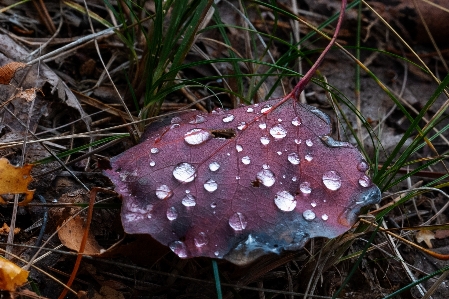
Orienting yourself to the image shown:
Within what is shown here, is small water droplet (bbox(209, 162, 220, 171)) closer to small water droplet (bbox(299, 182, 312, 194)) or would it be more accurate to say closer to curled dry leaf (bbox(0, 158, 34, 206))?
small water droplet (bbox(299, 182, 312, 194))

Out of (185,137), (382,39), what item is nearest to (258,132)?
(185,137)

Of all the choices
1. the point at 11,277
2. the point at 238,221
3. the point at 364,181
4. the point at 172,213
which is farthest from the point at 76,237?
the point at 364,181

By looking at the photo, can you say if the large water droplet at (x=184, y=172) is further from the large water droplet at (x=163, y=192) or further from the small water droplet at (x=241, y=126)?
the small water droplet at (x=241, y=126)

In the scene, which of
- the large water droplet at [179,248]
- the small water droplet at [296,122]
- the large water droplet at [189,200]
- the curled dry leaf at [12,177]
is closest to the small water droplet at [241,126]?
the small water droplet at [296,122]

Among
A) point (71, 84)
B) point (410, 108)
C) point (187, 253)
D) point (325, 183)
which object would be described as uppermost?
point (325, 183)

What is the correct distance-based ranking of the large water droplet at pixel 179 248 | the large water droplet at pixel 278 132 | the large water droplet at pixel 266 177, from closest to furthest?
the large water droplet at pixel 179 248
the large water droplet at pixel 266 177
the large water droplet at pixel 278 132

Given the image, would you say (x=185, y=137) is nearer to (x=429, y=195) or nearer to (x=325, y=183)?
(x=325, y=183)
